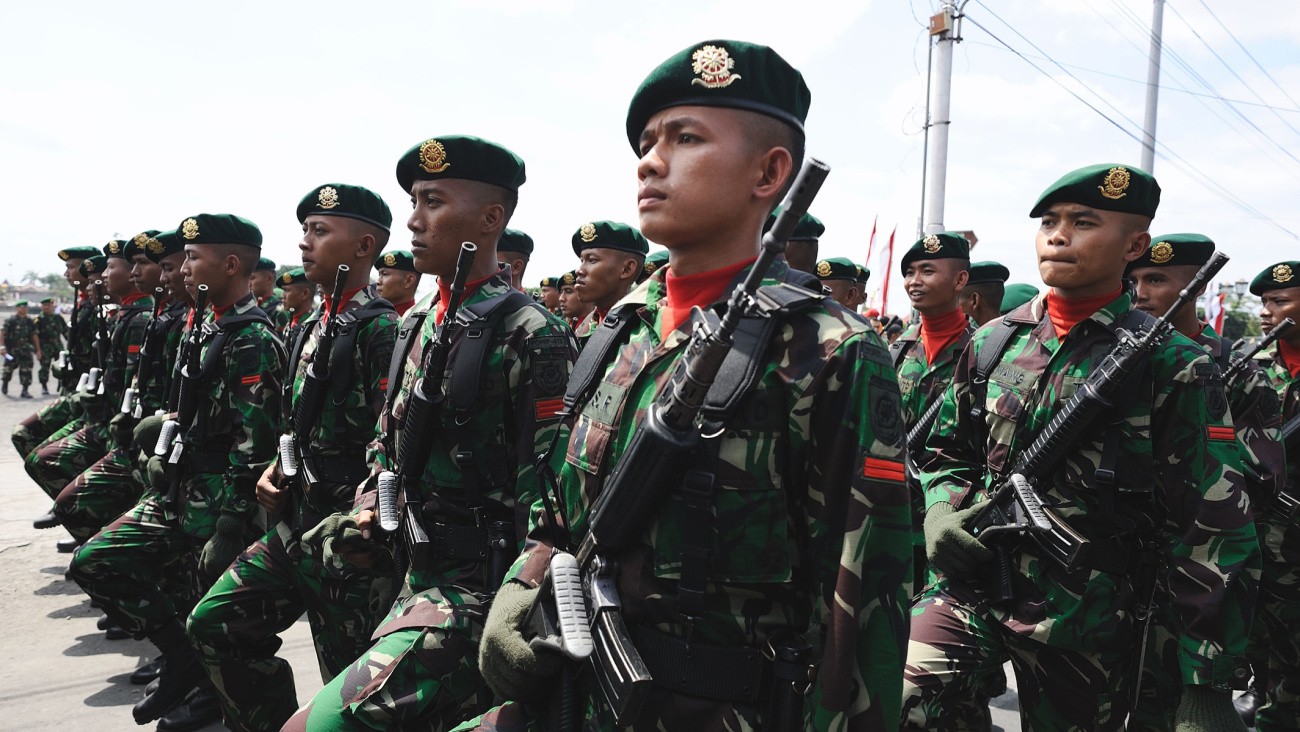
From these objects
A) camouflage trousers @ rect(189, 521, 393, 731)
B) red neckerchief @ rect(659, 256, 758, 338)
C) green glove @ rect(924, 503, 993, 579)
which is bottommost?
camouflage trousers @ rect(189, 521, 393, 731)

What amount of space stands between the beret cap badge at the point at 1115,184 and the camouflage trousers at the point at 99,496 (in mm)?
6508

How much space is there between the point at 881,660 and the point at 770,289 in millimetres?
743

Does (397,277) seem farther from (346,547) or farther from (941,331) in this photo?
(346,547)

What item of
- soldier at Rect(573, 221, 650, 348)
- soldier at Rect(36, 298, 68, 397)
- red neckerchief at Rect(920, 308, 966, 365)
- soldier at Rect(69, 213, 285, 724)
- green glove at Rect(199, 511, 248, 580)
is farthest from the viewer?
soldier at Rect(36, 298, 68, 397)

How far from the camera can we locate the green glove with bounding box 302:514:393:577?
3.29m

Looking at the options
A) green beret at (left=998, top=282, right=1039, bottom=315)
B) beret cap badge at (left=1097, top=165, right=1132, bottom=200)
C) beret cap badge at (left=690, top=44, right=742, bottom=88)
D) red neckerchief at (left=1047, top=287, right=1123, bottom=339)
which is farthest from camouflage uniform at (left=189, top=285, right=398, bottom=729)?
green beret at (left=998, top=282, right=1039, bottom=315)

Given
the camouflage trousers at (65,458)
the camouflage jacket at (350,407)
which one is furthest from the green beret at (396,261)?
the camouflage jacket at (350,407)

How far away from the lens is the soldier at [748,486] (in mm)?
1653

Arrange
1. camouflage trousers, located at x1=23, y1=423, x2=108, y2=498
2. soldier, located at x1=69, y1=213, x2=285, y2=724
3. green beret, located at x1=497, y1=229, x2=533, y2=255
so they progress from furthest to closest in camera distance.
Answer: green beret, located at x1=497, y1=229, x2=533, y2=255, camouflage trousers, located at x1=23, y1=423, x2=108, y2=498, soldier, located at x1=69, y1=213, x2=285, y2=724

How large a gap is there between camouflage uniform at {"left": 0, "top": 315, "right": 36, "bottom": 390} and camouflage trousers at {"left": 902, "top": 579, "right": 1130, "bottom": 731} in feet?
77.2

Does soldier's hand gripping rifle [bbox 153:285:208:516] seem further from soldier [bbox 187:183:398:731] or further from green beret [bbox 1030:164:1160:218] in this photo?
green beret [bbox 1030:164:1160:218]

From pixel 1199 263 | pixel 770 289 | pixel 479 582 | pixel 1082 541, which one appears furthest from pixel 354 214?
pixel 1199 263

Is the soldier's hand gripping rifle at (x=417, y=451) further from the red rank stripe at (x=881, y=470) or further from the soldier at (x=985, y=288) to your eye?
the soldier at (x=985, y=288)

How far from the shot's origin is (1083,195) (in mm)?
3363
